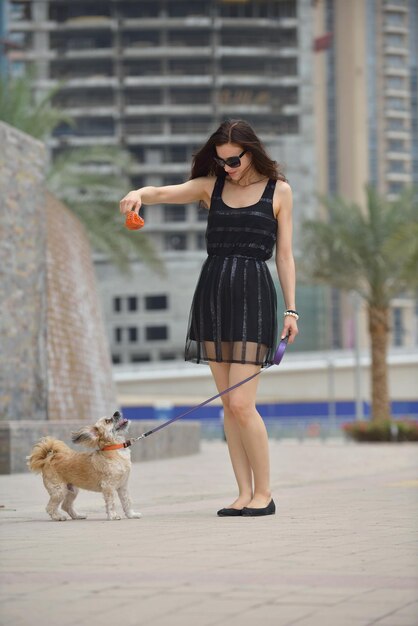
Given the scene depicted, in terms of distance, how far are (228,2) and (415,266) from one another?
7661cm

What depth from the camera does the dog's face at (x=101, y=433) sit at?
7613 millimetres

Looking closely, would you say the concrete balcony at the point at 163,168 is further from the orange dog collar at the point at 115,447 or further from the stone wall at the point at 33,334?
the orange dog collar at the point at 115,447

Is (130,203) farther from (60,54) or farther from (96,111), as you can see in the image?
(96,111)

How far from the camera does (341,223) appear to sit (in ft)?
141

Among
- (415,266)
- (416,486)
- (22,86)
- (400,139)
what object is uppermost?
(400,139)

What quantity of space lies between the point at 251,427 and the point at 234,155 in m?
1.55

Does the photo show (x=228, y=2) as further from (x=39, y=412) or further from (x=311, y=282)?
(x=39, y=412)

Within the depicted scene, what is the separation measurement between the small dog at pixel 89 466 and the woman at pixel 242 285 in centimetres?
64

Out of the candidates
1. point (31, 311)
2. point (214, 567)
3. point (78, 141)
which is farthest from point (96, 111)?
point (214, 567)

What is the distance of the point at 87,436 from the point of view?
25.0ft

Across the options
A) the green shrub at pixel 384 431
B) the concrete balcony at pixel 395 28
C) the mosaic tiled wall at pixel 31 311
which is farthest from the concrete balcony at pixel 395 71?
the mosaic tiled wall at pixel 31 311

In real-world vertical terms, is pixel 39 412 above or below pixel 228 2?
below

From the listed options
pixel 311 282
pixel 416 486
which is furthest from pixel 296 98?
pixel 416 486

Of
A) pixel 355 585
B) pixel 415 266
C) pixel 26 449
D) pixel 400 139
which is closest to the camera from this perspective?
pixel 355 585
